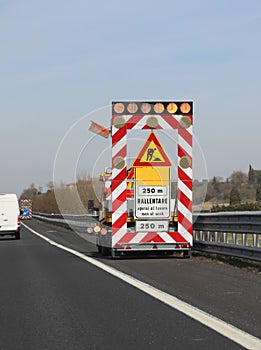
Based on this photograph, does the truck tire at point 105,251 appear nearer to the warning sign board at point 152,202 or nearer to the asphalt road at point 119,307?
the warning sign board at point 152,202

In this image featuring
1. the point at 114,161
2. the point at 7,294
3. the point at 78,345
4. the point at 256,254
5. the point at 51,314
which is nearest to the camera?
the point at 78,345

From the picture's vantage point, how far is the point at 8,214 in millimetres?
38969

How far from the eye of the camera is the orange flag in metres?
17.8

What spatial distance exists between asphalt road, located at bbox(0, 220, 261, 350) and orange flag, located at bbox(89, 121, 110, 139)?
338cm

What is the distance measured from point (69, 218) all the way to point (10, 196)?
3.80 metres

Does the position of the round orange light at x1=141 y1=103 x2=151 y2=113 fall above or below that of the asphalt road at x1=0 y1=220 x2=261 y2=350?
above

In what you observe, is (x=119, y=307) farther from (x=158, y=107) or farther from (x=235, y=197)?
(x=235, y=197)

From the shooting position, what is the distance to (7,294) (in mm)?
11609

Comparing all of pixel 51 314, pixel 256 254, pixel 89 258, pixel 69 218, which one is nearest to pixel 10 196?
pixel 69 218

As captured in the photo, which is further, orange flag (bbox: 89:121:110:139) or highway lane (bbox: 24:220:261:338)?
orange flag (bbox: 89:121:110:139)

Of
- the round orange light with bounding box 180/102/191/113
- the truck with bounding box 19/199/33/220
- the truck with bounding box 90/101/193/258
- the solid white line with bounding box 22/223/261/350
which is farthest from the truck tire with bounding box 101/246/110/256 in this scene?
the truck with bounding box 19/199/33/220

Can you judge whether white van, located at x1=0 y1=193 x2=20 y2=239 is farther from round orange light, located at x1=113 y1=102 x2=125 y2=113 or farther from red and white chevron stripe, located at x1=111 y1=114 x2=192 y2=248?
round orange light, located at x1=113 y1=102 x2=125 y2=113

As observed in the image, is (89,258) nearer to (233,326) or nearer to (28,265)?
(28,265)

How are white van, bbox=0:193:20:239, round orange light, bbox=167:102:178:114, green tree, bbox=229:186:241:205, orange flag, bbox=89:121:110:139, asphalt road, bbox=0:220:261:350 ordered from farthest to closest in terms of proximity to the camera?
green tree, bbox=229:186:241:205, white van, bbox=0:193:20:239, orange flag, bbox=89:121:110:139, round orange light, bbox=167:102:178:114, asphalt road, bbox=0:220:261:350
